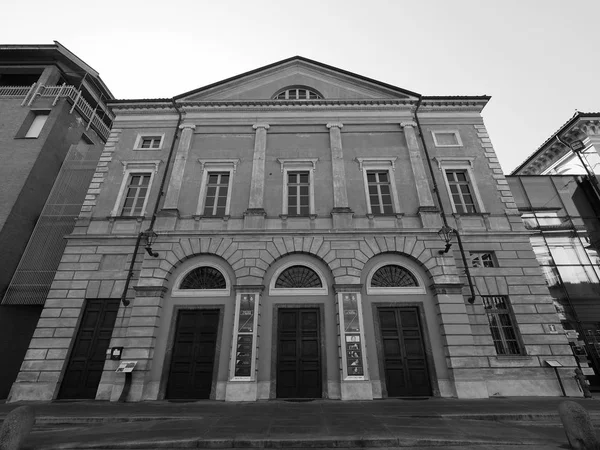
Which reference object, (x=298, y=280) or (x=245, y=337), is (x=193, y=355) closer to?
(x=245, y=337)

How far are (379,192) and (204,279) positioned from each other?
8745 mm

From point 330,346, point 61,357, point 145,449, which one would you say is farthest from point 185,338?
point 145,449

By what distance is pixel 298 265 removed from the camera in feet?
42.2

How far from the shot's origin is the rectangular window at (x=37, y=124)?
17047 mm

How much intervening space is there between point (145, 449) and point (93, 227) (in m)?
11.1

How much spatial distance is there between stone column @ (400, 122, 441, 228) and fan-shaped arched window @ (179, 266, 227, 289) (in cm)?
893

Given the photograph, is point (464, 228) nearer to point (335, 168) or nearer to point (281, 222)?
point (335, 168)

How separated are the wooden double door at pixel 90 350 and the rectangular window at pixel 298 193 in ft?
27.1

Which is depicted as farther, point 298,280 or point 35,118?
point 35,118

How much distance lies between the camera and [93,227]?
13789 millimetres

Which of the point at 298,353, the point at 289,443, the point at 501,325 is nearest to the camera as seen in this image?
the point at 289,443

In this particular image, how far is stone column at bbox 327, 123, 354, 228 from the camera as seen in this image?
44.2ft

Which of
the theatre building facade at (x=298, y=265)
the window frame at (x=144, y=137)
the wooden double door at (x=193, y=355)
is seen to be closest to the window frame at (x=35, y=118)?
the theatre building facade at (x=298, y=265)

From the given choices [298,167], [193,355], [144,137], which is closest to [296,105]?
[298,167]
